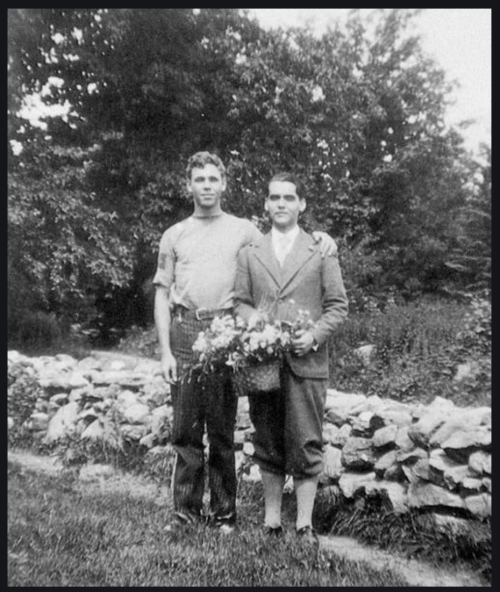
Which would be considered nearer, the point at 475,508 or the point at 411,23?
the point at 475,508

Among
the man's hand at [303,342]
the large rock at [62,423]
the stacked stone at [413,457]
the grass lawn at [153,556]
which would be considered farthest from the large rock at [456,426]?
the large rock at [62,423]

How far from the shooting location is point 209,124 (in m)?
15.5

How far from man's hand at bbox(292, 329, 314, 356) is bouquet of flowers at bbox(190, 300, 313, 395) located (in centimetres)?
3

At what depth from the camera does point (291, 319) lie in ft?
11.6

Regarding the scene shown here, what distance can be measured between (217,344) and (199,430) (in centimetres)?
67

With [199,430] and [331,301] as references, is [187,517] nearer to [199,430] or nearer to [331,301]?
[199,430]

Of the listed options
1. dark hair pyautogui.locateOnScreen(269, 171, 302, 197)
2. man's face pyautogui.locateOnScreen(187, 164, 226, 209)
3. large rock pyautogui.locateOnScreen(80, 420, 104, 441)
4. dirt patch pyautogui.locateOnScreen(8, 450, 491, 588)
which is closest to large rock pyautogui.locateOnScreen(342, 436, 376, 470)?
dirt patch pyautogui.locateOnScreen(8, 450, 491, 588)

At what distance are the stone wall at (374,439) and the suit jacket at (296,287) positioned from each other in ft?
2.68

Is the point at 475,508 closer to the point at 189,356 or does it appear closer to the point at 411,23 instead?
the point at 189,356

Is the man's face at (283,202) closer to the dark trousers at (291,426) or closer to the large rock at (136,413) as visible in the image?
the dark trousers at (291,426)

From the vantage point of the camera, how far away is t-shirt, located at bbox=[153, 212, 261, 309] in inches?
147

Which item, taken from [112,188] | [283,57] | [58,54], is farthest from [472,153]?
[58,54]

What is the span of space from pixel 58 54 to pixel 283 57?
219 inches

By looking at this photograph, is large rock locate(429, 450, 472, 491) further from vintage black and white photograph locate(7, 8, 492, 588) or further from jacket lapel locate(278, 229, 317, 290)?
jacket lapel locate(278, 229, 317, 290)
